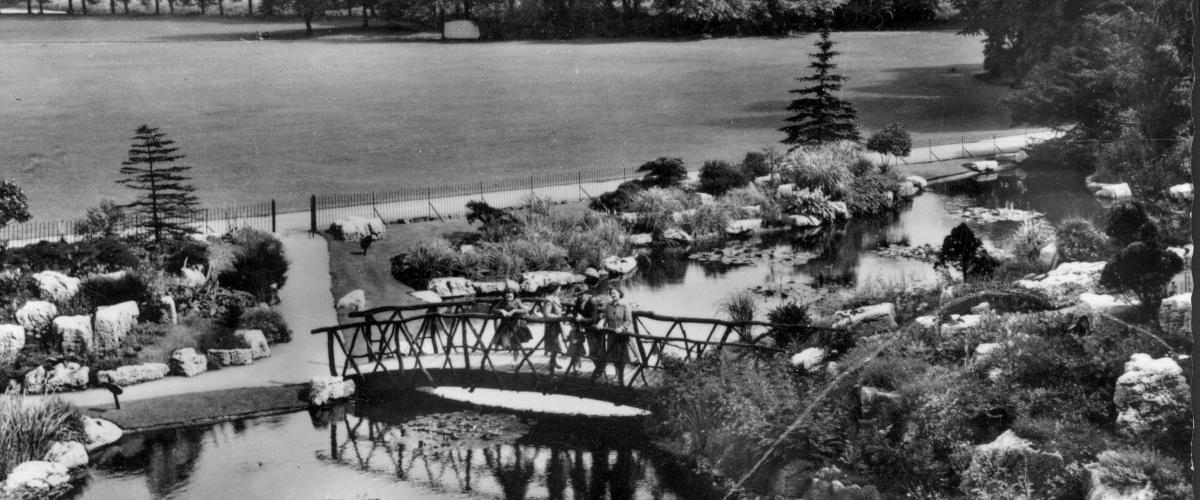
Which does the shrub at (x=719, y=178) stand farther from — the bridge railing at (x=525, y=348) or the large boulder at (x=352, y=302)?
the large boulder at (x=352, y=302)

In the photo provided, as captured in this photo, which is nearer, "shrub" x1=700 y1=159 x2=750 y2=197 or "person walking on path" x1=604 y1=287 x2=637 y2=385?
"person walking on path" x1=604 y1=287 x2=637 y2=385

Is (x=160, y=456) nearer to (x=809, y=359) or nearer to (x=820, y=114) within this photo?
(x=809, y=359)

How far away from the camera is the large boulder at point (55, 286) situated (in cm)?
2203

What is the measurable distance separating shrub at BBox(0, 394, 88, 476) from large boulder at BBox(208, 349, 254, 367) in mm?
3198

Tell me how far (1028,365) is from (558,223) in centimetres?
1434

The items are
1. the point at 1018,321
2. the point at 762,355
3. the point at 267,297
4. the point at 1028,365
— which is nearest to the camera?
the point at 1028,365

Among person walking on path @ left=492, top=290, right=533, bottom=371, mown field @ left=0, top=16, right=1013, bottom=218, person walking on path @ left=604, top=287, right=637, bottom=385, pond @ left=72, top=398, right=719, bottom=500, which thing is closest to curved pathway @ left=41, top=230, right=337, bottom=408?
pond @ left=72, top=398, right=719, bottom=500

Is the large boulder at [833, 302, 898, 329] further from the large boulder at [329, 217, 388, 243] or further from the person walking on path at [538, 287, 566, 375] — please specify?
the large boulder at [329, 217, 388, 243]

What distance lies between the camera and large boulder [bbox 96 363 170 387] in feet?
66.6

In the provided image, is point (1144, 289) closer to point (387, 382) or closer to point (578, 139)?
point (387, 382)

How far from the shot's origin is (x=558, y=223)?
28703 millimetres

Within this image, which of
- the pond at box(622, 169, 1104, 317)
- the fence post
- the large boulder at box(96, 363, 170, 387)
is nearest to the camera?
the large boulder at box(96, 363, 170, 387)

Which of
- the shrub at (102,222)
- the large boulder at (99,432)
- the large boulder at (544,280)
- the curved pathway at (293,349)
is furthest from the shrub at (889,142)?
the large boulder at (99,432)

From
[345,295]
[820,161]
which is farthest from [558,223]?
[820,161]
